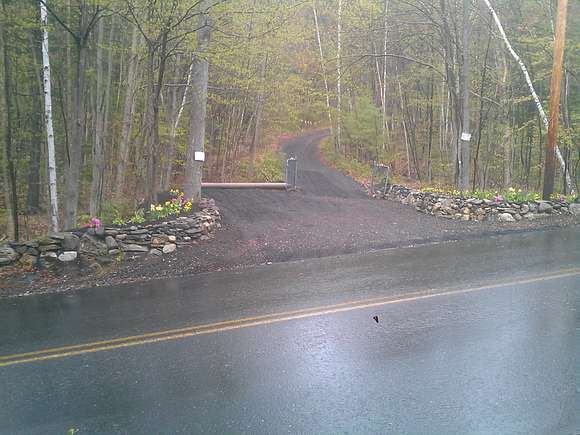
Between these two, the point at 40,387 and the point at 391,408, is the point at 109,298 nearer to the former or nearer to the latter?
the point at 40,387

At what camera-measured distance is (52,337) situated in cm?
552

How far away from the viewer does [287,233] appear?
460 inches

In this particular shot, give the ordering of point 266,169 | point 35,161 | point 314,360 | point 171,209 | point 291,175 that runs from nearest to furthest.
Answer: point 314,360 → point 171,209 → point 291,175 → point 35,161 → point 266,169

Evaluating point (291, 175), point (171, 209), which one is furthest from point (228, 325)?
point (291, 175)

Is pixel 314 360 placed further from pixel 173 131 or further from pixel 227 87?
pixel 227 87

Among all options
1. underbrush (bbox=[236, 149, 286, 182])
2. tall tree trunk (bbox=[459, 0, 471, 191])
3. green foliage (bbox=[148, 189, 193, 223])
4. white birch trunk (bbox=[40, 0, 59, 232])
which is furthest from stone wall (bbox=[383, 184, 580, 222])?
white birch trunk (bbox=[40, 0, 59, 232])

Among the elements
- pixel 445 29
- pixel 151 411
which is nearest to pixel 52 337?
pixel 151 411

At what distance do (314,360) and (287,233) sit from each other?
23.7 feet

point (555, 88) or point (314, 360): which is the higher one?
point (555, 88)

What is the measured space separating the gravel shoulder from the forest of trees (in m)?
2.09

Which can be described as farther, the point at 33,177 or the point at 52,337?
the point at 33,177

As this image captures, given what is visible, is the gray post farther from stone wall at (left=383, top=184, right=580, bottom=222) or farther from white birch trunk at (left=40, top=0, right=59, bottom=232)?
white birch trunk at (left=40, top=0, right=59, bottom=232)

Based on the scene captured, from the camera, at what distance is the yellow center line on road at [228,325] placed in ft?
16.3

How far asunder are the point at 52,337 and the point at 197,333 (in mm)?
1724
